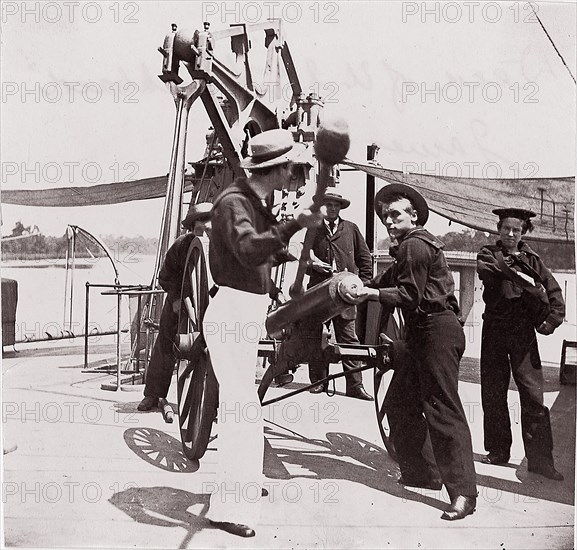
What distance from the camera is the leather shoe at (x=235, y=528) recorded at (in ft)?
10.8

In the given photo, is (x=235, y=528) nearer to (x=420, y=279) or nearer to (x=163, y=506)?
(x=163, y=506)

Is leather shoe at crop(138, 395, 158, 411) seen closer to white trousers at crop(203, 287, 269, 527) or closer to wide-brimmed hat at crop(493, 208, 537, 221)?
white trousers at crop(203, 287, 269, 527)

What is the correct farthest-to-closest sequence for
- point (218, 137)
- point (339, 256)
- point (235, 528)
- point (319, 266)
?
point (339, 256) → point (319, 266) → point (218, 137) → point (235, 528)

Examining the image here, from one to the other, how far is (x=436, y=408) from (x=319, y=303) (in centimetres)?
84

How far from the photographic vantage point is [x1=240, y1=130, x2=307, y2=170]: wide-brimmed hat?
10.4 feet

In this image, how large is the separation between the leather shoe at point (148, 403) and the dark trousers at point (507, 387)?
6.37 feet

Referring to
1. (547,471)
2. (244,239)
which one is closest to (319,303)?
(244,239)

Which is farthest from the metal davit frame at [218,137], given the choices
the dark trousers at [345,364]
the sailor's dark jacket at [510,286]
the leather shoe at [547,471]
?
the leather shoe at [547,471]

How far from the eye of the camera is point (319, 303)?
10.4ft

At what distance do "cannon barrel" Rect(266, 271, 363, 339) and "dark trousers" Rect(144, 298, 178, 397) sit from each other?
26.5 inches

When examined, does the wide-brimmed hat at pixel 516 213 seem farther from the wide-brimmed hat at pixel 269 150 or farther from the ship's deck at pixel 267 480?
the wide-brimmed hat at pixel 269 150

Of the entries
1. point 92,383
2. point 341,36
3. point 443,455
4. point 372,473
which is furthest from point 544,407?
point 92,383

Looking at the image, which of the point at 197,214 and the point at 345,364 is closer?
the point at 197,214

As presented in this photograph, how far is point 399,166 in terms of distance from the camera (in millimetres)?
3826
